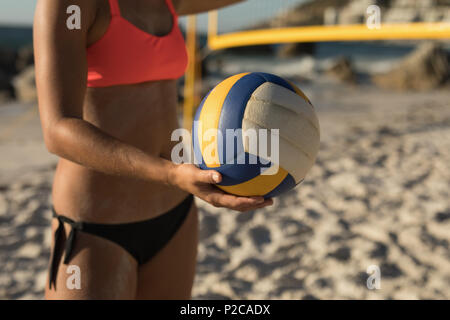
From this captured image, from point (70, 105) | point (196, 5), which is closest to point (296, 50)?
point (196, 5)

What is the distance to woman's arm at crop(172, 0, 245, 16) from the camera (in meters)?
1.52

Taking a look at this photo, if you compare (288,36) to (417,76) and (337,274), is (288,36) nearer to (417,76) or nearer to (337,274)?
(337,274)

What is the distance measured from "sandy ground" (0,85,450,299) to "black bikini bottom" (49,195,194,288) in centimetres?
110

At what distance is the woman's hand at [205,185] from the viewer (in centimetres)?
87

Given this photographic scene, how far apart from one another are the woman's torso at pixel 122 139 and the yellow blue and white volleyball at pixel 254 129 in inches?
9.9

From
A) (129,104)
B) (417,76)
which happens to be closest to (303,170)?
(129,104)

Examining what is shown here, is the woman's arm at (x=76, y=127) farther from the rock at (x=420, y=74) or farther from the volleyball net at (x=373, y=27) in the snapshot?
the rock at (x=420, y=74)

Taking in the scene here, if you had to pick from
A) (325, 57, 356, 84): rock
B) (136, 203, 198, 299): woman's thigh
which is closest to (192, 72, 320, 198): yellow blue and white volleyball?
(136, 203, 198, 299): woman's thigh

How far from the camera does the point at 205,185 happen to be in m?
0.91

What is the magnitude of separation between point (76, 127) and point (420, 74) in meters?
13.5

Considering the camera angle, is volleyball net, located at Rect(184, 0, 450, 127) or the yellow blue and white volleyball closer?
the yellow blue and white volleyball

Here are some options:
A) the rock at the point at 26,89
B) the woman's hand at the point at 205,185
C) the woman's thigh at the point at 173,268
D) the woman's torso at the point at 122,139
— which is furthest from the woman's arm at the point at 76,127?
the rock at the point at 26,89

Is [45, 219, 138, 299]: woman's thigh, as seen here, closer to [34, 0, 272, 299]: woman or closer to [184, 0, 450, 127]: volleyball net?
[34, 0, 272, 299]: woman
